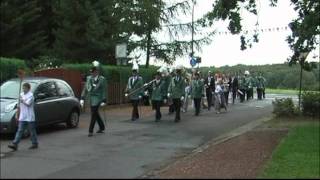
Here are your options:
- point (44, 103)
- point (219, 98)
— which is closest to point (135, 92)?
point (44, 103)

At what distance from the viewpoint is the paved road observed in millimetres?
11953

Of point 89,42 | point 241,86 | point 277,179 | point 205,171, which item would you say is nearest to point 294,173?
point 277,179

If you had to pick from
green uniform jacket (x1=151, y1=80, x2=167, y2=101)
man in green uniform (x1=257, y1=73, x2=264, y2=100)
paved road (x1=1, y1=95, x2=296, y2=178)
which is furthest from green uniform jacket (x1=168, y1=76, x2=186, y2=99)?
man in green uniform (x1=257, y1=73, x2=264, y2=100)

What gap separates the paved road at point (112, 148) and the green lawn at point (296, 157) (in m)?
2.08

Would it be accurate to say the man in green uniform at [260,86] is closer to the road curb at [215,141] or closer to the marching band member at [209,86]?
the marching band member at [209,86]

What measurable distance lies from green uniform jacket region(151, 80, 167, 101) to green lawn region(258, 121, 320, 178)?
684 centimetres

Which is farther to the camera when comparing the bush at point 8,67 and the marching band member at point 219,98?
the marching band member at point 219,98

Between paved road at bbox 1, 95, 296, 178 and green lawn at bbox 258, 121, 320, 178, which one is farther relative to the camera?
paved road at bbox 1, 95, 296, 178

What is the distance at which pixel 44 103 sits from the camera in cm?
1831

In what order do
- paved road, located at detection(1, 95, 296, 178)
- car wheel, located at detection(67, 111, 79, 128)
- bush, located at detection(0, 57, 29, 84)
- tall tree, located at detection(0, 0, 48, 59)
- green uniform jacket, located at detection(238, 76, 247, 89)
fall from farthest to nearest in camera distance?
green uniform jacket, located at detection(238, 76, 247, 89) → tall tree, located at detection(0, 0, 48, 59) → bush, located at detection(0, 57, 29, 84) → car wheel, located at detection(67, 111, 79, 128) → paved road, located at detection(1, 95, 296, 178)

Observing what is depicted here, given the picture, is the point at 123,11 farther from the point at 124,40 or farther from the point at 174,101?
the point at 174,101

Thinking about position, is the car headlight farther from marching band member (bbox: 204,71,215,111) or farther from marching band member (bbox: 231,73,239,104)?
marching band member (bbox: 231,73,239,104)

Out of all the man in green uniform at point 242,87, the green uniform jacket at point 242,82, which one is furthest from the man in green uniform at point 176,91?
the green uniform jacket at point 242,82

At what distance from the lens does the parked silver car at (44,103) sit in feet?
56.0
